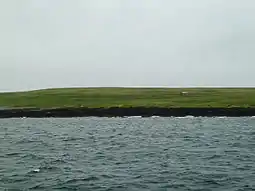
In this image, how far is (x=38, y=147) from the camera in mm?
41062

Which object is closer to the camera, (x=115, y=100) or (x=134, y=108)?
(x=134, y=108)

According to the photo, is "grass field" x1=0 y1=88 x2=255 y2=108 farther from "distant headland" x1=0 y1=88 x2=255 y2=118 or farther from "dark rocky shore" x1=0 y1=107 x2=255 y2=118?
"dark rocky shore" x1=0 y1=107 x2=255 y2=118

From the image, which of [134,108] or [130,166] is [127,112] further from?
[130,166]

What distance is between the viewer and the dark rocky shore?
97.4 meters

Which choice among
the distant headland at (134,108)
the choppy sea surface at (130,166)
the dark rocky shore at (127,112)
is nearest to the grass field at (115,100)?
the distant headland at (134,108)

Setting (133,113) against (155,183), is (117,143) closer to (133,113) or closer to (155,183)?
(155,183)

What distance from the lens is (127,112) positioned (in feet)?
336

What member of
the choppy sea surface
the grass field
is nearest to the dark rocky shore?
the grass field

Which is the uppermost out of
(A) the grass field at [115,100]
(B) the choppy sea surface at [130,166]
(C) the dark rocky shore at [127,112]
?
(A) the grass field at [115,100]

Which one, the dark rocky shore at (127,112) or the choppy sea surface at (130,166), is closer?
the choppy sea surface at (130,166)

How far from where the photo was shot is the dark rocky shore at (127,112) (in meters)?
97.4

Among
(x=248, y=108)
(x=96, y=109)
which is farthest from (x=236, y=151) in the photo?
(x=96, y=109)

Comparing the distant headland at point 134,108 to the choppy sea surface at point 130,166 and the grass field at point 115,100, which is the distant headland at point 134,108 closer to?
the grass field at point 115,100

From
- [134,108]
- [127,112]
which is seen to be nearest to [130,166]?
[127,112]
